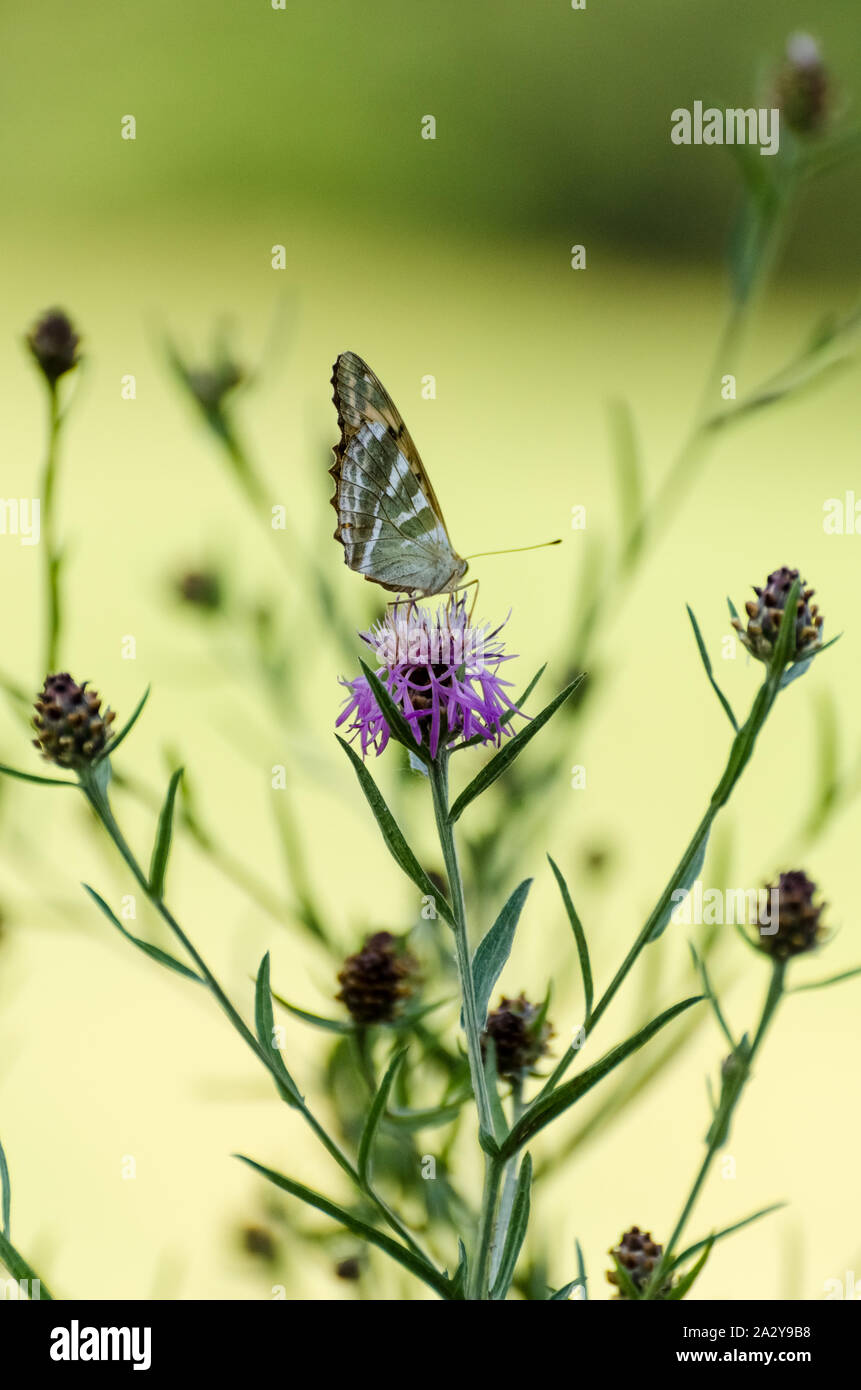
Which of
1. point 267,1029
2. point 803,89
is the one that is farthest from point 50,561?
point 803,89

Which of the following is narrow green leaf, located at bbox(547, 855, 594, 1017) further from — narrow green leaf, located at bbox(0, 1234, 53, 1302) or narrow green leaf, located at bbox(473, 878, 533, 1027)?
narrow green leaf, located at bbox(0, 1234, 53, 1302)

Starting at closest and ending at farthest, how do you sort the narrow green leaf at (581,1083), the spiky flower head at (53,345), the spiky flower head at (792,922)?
the narrow green leaf at (581,1083) → the spiky flower head at (792,922) → the spiky flower head at (53,345)

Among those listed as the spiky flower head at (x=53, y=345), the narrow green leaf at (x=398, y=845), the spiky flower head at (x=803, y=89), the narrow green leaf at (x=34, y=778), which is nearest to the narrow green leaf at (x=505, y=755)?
the narrow green leaf at (x=398, y=845)

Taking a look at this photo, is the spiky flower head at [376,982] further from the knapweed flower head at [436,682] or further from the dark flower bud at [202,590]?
the dark flower bud at [202,590]

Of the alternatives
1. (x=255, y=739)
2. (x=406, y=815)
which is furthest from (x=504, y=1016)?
(x=255, y=739)

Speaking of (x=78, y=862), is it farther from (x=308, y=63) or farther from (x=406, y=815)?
(x=308, y=63)

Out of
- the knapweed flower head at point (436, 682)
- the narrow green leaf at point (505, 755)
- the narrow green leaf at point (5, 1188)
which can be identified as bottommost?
the narrow green leaf at point (5, 1188)

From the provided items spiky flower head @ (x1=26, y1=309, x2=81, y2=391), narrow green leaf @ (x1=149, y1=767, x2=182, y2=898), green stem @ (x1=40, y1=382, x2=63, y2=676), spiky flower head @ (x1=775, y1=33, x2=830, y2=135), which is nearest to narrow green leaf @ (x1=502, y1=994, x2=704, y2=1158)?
narrow green leaf @ (x1=149, y1=767, x2=182, y2=898)
